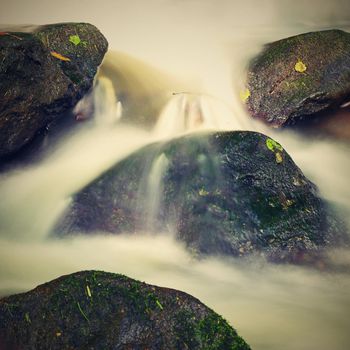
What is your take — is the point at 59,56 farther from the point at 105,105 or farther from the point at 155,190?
the point at 155,190

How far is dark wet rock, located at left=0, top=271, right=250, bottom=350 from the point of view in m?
3.16

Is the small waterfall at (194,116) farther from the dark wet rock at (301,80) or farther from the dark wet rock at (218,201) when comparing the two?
the dark wet rock at (218,201)

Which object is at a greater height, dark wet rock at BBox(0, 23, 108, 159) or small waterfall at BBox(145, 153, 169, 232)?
dark wet rock at BBox(0, 23, 108, 159)

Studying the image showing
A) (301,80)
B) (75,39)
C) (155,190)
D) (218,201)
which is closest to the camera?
(218,201)

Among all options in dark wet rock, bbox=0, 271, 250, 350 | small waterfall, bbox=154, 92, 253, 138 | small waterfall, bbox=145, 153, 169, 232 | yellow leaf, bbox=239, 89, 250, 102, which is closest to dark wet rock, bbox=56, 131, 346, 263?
small waterfall, bbox=145, 153, 169, 232

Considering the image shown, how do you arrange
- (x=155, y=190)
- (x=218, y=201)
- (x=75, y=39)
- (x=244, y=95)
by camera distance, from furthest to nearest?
(x=244, y=95) → (x=75, y=39) → (x=155, y=190) → (x=218, y=201)

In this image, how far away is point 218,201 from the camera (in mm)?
5012

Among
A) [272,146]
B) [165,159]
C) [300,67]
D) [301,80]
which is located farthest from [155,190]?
[300,67]

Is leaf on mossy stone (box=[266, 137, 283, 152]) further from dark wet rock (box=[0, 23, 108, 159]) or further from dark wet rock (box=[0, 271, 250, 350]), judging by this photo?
dark wet rock (box=[0, 23, 108, 159])

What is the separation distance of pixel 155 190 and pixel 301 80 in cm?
331

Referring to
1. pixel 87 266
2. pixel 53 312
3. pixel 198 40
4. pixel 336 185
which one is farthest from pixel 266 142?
pixel 198 40

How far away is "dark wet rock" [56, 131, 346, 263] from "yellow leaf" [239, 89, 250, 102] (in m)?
1.90

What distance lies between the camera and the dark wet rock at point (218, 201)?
478 centimetres

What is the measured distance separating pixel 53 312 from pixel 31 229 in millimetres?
2083
